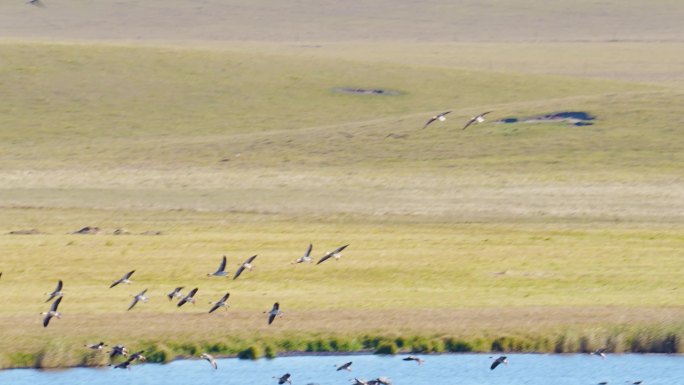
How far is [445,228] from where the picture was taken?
42594mm

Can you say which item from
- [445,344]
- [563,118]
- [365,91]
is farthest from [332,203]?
[365,91]

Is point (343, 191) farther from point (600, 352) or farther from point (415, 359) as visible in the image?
point (415, 359)

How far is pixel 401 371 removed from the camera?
24547 millimetres

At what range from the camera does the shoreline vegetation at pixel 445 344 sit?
2506 cm

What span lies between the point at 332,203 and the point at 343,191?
2.92 m

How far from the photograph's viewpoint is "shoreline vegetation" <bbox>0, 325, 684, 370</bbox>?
25.1 meters

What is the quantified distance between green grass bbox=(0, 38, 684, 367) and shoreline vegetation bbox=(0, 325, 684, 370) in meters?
0.05

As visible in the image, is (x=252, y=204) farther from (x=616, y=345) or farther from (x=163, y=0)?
(x=163, y=0)

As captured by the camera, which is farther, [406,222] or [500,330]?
[406,222]

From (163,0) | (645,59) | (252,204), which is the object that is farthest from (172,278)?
(163,0)

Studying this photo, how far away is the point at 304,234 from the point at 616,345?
51.1 ft

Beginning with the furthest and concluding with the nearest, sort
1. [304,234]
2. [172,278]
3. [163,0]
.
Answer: [163,0]
[304,234]
[172,278]

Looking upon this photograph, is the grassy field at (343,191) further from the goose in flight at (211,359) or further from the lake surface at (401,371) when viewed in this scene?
the goose in flight at (211,359)

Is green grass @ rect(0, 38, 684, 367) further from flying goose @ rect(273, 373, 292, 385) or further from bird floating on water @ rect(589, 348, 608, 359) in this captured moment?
flying goose @ rect(273, 373, 292, 385)
